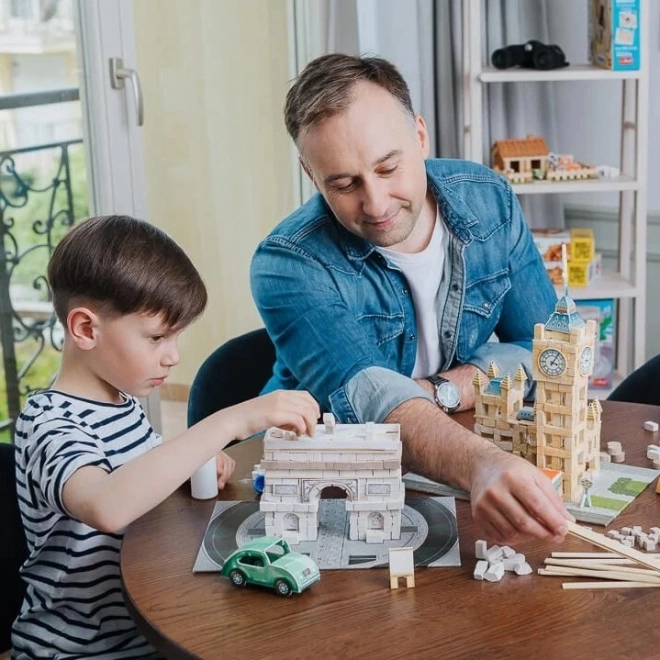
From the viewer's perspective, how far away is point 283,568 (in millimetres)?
1212

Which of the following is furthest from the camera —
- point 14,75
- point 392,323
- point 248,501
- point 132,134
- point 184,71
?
point 184,71

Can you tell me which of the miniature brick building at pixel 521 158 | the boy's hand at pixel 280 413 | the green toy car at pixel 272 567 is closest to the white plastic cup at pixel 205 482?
the boy's hand at pixel 280 413

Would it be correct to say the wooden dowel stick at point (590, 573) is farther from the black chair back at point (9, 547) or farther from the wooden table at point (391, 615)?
the black chair back at point (9, 547)

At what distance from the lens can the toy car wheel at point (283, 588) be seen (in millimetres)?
1214

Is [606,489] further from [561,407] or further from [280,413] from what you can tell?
[280,413]

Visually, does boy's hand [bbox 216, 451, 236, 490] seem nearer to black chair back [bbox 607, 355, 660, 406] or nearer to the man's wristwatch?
the man's wristwatch

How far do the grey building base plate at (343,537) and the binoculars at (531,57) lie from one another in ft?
6.50

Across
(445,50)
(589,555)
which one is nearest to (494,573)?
(589,555)

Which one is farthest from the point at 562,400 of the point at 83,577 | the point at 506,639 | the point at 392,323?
the point at 83,577

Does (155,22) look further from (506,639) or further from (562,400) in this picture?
(506,639)

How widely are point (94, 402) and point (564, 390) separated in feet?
2.10

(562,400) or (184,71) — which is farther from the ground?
(184,71)

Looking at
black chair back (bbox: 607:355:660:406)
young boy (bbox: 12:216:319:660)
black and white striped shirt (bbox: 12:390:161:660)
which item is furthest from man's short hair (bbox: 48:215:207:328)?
black chair back (bbox: 607:355:660:406)

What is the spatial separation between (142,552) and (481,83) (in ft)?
7.35
